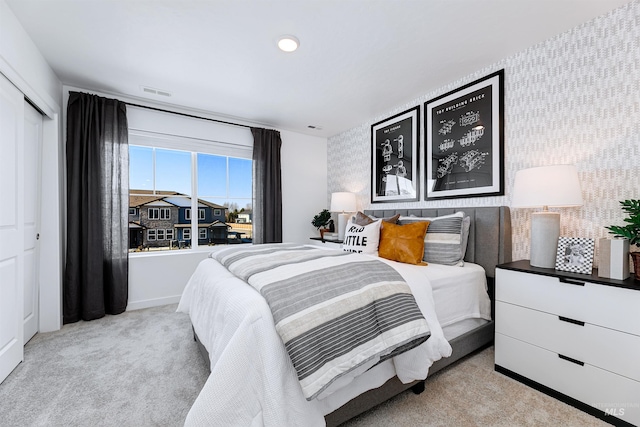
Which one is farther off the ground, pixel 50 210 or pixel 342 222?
pixel 50 210

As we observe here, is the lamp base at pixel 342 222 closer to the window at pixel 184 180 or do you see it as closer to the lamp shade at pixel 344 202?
the lamp shade at pixel 344 202

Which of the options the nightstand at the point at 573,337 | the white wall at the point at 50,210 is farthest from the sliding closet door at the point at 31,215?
the nightstand at the point at 573,337

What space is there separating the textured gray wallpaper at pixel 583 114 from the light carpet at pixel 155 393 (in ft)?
3.71

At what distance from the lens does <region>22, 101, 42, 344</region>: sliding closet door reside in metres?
2.32

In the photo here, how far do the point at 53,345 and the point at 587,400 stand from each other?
3.82 m

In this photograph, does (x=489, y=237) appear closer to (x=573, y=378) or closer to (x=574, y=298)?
(x=574, y=298)

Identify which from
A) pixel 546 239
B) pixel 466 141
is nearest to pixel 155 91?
pixel 466 141

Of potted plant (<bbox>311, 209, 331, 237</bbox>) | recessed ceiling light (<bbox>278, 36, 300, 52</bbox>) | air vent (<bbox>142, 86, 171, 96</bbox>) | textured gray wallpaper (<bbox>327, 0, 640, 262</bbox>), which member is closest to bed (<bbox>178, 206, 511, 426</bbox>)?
textured gray wallpaper (<bbox>327, 0, 640, 262</bbox>)

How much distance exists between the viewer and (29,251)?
240 centimetres

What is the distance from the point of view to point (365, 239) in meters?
2.59

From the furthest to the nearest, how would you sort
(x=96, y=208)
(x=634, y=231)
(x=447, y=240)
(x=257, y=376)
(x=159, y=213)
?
(x=159, y=213) < (x=96, y=208) < (x=447, y=240) < (x=634, y=231) < (x=257, y=376)

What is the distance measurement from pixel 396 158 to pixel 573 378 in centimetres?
250

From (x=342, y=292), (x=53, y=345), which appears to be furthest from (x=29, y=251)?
(x=342, y=292)

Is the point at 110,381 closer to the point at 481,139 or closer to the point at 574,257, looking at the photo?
the point at 574,257
